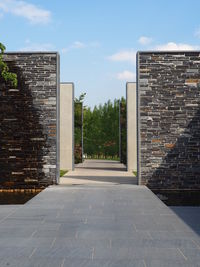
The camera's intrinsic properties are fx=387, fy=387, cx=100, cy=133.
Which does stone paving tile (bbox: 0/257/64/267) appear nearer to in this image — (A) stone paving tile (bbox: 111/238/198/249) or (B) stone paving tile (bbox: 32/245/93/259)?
(B) stone paving tile (bbox: 32/245/93/259)

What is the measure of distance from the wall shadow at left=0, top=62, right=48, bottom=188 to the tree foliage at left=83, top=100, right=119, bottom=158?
1915 centimetres

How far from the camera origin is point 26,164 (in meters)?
10.7

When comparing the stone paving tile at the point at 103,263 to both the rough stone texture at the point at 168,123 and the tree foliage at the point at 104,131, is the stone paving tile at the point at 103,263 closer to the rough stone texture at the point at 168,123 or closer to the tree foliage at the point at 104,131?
the rough stone texture at the point at 168,123

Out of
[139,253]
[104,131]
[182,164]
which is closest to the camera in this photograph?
[139,253]

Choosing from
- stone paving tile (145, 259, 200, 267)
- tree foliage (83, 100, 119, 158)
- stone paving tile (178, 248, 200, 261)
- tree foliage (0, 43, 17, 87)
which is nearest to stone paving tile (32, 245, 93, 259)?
stone paving tile (145, 259, 200, 267)

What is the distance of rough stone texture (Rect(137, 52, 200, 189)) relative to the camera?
34.9 feet

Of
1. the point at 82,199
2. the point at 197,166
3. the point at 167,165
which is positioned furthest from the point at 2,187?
the point at 197,166

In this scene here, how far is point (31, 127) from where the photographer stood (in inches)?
421

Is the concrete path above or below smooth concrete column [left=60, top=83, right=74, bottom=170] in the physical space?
below

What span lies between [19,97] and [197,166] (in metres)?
5.27

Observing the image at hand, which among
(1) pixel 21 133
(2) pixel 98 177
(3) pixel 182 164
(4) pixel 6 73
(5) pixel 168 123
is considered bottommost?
(2) pixel 98 177

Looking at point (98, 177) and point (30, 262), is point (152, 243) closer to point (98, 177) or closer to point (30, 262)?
point (30, 262)

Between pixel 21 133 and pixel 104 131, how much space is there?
20.4m

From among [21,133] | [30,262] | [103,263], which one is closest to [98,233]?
[103,263]
